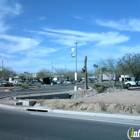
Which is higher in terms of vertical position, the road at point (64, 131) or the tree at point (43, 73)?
the tree at point (43, 73)

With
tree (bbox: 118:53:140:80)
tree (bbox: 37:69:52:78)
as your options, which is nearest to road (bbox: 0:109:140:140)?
tree (bbox: 118:53:140:80)

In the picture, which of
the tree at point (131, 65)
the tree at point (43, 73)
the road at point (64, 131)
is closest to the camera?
the road at point (64, 131)

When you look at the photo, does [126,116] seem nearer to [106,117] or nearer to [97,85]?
[106,117]

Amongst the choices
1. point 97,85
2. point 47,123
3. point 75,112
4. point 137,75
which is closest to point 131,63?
point 137,75

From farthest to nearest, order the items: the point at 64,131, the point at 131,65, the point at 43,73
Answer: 1. the point at 43,73
2. the point at 131,65
3. the point at 64,131

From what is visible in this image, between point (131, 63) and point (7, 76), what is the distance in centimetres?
6058

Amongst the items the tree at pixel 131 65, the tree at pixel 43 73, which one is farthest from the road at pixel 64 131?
the tree at pixel 43 73

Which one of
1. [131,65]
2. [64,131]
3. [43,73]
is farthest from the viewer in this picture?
[43,73]

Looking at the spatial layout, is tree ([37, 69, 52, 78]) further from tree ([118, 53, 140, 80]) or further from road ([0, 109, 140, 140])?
road ([0, 109, 140, 140])

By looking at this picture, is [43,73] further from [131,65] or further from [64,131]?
[64,131]

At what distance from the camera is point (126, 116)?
13.8 meters

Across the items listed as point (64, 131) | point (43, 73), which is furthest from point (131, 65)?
point (43, 73)

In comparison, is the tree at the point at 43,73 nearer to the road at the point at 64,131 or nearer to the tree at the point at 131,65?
the tree at the point at 131,65

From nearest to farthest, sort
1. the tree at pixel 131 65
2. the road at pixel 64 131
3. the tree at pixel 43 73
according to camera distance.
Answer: the road at pixel 64 131, the tree at pixel 131 65, the tree at pixel 43 73
